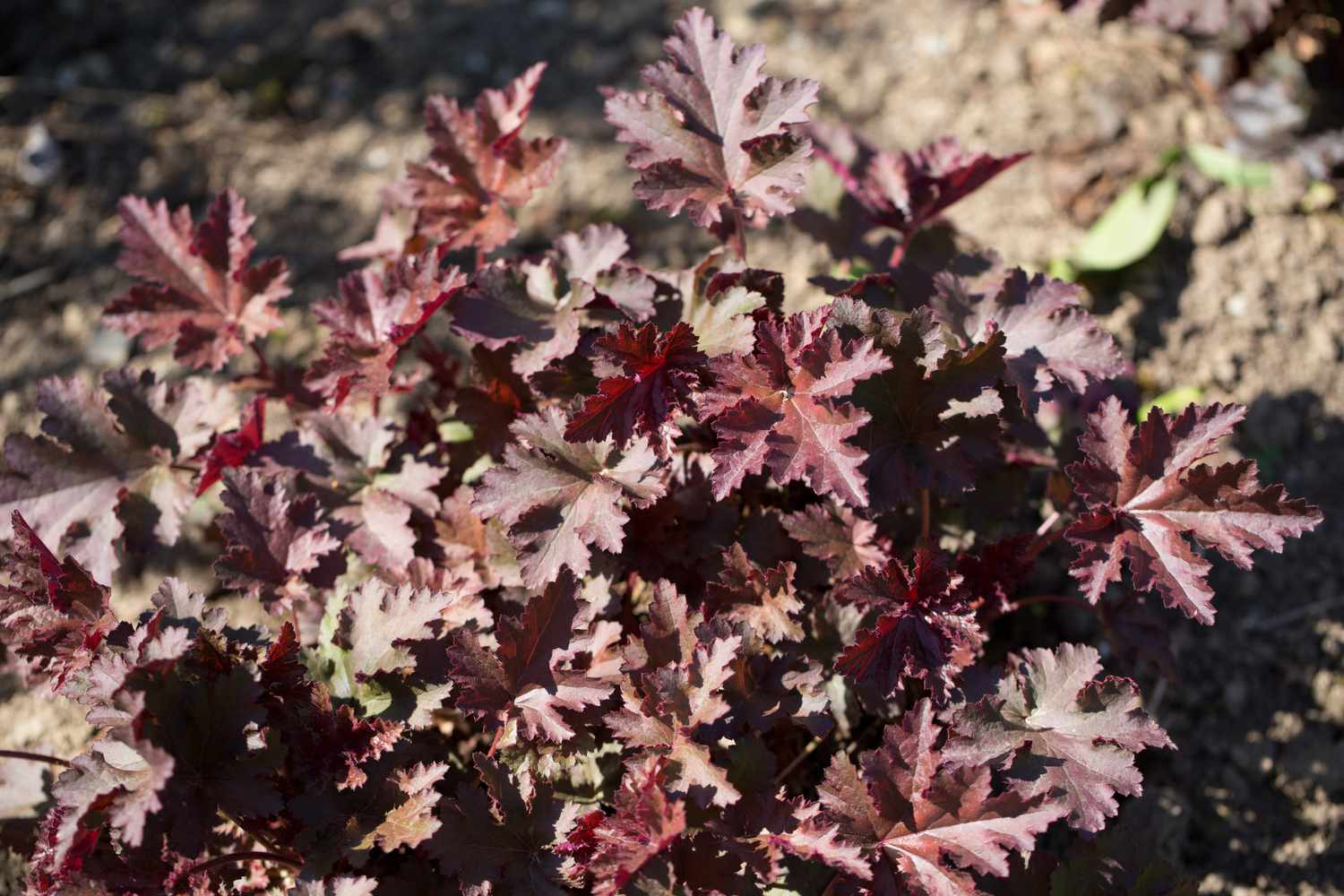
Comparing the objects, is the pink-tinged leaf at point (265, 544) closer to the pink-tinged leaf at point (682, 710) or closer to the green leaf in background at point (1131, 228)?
the pink-tinged leaf at point (682, 710)

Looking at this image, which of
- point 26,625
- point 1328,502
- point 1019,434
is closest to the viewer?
point 26,625

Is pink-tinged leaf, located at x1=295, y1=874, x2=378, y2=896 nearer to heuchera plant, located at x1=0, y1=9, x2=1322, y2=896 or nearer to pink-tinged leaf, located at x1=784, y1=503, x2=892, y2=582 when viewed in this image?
heuchera plant, located at x1=0, y1=9, x2=1322, y2=896

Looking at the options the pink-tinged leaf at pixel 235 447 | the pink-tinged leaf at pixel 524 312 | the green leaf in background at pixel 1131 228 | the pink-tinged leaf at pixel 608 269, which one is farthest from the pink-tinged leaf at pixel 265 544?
the green leaf in background at pixel 1131 228

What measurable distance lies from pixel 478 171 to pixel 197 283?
0.72 metres

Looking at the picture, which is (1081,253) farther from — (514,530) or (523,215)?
(514,530)

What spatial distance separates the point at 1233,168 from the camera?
346 cm

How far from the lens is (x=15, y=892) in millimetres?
2445

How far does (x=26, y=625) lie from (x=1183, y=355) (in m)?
3.14

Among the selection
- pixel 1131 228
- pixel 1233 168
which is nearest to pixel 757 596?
pixel 1131 228

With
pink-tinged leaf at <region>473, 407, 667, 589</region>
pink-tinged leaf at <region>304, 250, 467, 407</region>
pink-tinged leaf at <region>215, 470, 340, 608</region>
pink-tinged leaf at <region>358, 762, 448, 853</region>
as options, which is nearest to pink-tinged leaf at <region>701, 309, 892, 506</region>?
Result: pink-tinged leaf at <region>473, 407, 667, 589</region>

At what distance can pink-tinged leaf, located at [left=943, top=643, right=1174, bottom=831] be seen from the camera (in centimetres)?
188

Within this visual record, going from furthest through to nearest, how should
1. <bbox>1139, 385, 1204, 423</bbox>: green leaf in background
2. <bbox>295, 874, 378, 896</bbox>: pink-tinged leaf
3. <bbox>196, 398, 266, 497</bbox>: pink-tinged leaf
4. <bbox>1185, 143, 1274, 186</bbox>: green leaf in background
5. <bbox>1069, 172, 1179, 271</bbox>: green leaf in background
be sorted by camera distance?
<bbox>1185, 143, 1274, 186</bbox>: green leaf in background → <bbox>1069, 172, 1179, 271</bbox>: green leaf in background → <bbox>1139, 385, 1204, 423</bbox>: green leaf in background → <bbox>196, 398, 266, 497</bbox>: pink-tinged leaf → <bbox>295, 874, 378, 896</bbox>: pink-tinged leaf

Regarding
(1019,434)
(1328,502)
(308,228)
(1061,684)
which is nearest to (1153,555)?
(1061,684)

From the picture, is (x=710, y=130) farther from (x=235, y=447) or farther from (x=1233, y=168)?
(x=1233, y=168)
